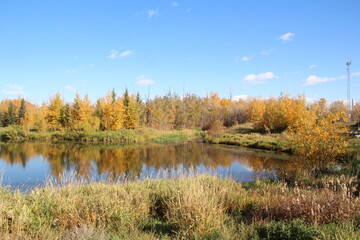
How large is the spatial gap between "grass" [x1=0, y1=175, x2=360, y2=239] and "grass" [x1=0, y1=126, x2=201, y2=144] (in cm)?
2846

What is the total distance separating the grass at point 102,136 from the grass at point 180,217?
28.5 metres

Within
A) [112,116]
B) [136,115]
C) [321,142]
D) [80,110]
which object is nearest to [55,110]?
[80,110]

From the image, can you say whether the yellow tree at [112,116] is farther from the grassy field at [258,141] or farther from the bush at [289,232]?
the bush at [289,232]

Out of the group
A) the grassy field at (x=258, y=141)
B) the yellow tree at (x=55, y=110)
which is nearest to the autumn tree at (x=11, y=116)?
the yellow tree at (x=55, y=110)

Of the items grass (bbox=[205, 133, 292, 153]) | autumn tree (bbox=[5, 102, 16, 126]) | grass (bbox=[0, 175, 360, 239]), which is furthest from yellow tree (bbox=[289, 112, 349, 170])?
autumn tree (bbox=[5, 102, 16, 126])

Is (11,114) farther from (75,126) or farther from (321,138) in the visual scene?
(321,138)

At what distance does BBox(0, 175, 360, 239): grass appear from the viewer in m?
4.25

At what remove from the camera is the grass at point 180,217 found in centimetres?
425

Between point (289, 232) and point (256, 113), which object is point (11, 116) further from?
point (289, 232)

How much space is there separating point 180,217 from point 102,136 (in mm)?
31479

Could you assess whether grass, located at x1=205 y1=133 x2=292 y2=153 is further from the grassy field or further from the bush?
the bush

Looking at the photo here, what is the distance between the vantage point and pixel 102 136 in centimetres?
3456

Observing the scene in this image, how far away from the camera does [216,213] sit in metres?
4.99

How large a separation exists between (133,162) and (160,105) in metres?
33.7
